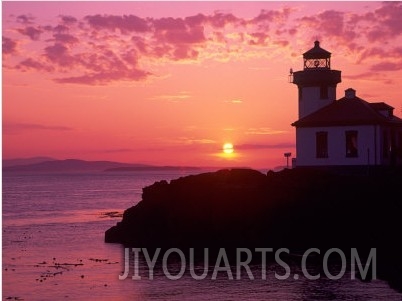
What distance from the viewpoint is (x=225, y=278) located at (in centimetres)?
3281

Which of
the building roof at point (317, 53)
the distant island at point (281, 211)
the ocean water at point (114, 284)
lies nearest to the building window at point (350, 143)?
the distant island at point (281, 211)

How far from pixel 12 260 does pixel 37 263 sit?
7.44ft

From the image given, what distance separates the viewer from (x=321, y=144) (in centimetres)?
4406

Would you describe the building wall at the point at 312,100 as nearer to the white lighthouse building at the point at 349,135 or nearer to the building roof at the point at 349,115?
the white lighthouse building at the point at 349,135

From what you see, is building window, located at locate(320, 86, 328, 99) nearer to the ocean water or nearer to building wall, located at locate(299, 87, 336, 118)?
building wall, located at locate(299, 87, 336, 118)

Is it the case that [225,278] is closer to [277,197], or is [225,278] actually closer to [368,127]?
[277,197]

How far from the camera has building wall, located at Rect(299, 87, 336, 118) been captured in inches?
Result: 1889

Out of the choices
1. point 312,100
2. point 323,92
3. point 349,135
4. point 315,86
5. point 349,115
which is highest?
point 315,86

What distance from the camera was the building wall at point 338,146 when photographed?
4272 cm

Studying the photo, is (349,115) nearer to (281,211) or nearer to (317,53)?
(317,53)

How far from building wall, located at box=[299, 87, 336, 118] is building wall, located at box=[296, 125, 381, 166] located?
12.7 feet

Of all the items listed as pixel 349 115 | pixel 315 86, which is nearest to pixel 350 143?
pixel 349 115

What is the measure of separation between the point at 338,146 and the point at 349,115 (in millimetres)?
2019

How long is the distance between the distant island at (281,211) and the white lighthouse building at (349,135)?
1.13 meters
